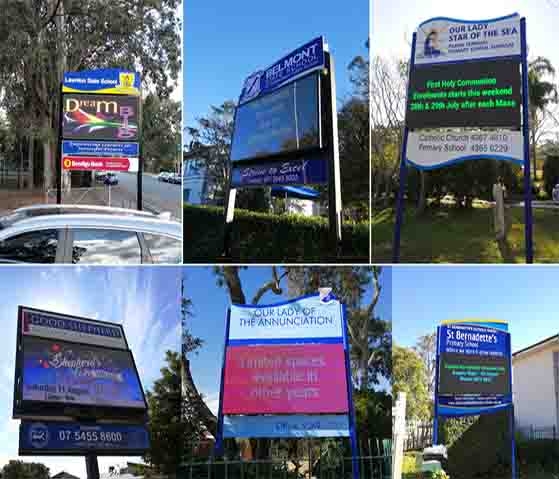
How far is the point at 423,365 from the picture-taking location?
20.5 ft

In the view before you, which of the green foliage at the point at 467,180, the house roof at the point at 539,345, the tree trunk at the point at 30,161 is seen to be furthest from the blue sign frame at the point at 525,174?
the tree trunk at the point at 30,161

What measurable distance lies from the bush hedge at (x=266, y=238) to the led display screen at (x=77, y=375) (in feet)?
3.81

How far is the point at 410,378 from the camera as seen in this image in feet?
20.7

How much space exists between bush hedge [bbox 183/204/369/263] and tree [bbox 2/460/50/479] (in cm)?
236

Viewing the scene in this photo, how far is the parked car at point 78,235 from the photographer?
5098mm

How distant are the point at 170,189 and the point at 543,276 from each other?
362cm

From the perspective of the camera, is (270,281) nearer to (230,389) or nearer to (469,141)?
(230,389)

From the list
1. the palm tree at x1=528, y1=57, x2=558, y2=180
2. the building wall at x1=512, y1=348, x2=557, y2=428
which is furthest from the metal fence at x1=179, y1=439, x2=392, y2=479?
the palm tree at x1=528, y1=57, x2=558, y2=180

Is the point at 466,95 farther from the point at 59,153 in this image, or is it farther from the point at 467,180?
the point at 59,153

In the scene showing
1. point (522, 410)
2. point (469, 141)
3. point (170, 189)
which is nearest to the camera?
point (469, 141)

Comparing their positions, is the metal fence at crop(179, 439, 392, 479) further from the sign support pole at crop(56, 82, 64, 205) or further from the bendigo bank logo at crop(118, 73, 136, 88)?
the bendigo bank logo at crop(118, 73, 136, 88)

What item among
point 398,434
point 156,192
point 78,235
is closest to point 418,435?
point 398,434

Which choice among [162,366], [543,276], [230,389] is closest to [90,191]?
[162,366]

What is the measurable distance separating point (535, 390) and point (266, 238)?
3209 mm
